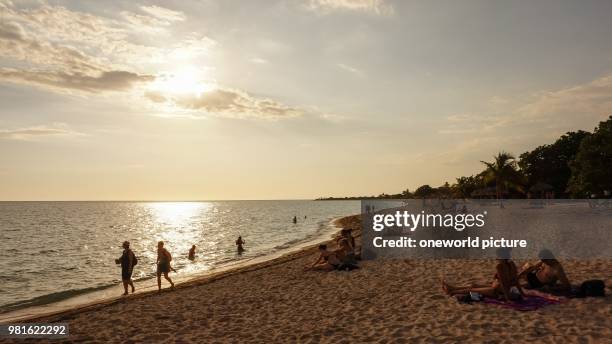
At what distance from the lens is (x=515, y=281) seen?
10156mm

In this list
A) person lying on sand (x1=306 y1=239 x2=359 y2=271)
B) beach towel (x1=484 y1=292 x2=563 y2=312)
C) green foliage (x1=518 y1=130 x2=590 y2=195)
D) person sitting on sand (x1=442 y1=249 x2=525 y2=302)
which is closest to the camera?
beach towel (x1=484 y1=292 x2=563 y2=312)

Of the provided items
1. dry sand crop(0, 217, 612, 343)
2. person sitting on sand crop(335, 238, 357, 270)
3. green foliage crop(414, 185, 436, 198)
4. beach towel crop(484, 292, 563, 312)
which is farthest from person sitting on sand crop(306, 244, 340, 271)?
green foliage crop(414, 185, 436, 198)

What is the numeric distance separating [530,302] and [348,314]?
4.23 meters

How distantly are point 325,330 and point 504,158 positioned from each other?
189 ft

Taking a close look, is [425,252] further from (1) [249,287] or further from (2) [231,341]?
(2) [231,341]

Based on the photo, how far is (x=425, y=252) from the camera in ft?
66.5

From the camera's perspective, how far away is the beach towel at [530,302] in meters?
9.49

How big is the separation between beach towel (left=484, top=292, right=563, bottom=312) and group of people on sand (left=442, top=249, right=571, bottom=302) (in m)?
0.13

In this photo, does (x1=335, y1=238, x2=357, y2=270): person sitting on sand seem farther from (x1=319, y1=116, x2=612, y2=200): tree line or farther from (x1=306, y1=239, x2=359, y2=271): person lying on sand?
(x1=319, y1=116, x2=612, y2=200): tree line

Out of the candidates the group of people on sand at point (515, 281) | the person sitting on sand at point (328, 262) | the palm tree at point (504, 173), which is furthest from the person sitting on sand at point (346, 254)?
the palm tree at point (504, 173)

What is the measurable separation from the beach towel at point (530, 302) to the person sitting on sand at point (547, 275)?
41 centimetres

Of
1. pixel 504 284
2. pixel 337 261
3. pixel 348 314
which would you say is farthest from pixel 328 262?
pixel 504 284

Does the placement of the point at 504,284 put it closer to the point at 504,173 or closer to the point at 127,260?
the point at 127,260

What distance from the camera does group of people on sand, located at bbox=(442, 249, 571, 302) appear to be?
9.92m
